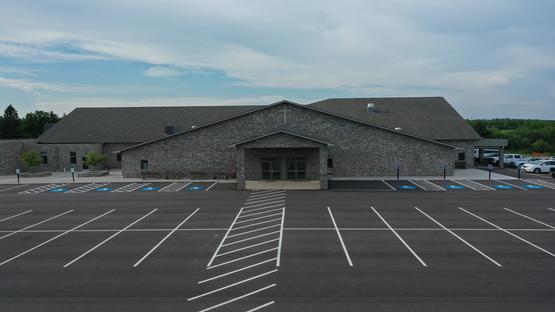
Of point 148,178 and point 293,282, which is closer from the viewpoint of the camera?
point 293,282

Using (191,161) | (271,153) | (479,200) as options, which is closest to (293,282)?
(479,200)

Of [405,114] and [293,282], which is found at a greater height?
[405,114]

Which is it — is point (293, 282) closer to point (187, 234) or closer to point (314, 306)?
point (314, 306)

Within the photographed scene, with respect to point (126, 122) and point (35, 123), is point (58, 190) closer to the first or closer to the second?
point (126, 122)

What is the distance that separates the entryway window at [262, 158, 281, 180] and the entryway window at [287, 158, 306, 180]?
0.86 m

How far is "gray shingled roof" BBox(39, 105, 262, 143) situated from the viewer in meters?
45.8

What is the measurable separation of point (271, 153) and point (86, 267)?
838 inches

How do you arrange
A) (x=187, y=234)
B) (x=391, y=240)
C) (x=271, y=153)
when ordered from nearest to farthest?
(x=391, y=240) < (x=187, y=234) < (x=271, y=153)

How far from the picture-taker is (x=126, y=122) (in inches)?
1909

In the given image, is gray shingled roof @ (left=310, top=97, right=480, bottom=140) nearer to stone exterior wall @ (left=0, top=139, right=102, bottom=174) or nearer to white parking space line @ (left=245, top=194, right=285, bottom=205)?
white parking space line @ (left=245, top=194, right=285, bottom=205)

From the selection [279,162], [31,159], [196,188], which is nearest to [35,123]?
[31,159]

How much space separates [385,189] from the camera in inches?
1174

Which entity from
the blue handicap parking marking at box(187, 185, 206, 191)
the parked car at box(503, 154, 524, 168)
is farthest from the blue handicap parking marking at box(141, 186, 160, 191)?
the parked car at box(503, 154, 524, 168)

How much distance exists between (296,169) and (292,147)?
313cm
